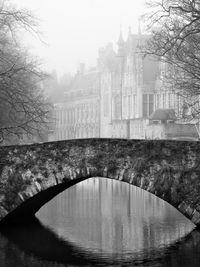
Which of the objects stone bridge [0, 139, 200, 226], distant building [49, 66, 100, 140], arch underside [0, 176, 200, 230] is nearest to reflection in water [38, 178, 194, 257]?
arch underside [0, 176, 200, 230]

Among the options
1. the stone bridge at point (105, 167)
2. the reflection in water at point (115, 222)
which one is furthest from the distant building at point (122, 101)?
the stone bridge at point (105, 167)

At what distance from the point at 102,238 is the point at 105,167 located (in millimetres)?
1936

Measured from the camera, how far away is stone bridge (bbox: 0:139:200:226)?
1825cm

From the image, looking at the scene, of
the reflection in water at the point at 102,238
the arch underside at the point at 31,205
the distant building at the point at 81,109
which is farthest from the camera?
the distant building at the point at 81,109

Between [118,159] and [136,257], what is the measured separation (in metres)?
2.77

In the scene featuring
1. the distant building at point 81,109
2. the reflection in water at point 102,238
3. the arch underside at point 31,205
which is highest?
the distant building at point 81,109

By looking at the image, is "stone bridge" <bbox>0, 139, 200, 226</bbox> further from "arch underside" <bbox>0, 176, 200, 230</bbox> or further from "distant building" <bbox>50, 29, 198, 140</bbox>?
"distant building" <bbox>50, 29, 198, 140</bbox>

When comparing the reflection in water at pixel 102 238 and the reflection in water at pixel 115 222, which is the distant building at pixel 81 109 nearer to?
the reflection in water at pixel 115 222

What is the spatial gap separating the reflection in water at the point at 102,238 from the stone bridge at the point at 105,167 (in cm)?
105

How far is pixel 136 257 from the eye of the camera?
667 inches

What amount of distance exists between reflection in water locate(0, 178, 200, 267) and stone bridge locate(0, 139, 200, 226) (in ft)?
3.45

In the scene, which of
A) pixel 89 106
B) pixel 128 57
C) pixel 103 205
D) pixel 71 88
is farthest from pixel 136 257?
pixel 71 88

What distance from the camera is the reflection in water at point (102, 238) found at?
16750 millimetres

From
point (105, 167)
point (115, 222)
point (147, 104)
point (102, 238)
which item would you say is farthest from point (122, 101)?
point (105, 167)
